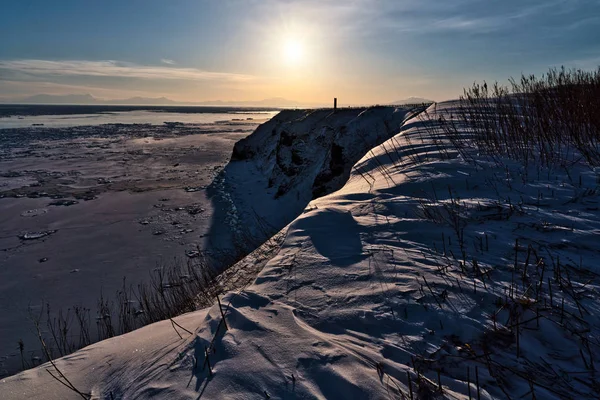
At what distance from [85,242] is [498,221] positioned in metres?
9.84

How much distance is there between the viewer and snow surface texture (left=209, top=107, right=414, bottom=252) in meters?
10.7

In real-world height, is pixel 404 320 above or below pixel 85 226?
above

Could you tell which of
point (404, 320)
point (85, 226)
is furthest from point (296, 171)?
point (404, 320)

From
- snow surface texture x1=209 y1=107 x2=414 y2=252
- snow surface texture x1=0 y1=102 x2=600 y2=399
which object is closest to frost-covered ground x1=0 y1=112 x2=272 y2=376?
snow surface texture x1=209 y1=107 x2=414 y2=252

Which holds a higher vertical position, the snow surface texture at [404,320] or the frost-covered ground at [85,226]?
the snow surface texture at [404,320]

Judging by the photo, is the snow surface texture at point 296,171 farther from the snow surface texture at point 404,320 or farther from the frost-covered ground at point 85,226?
the snow surface texture at point 404,320

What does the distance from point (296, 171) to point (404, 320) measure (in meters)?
12.5

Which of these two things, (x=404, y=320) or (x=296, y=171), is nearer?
(x=404, y=320)

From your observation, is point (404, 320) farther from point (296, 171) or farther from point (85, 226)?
point (296, 171)

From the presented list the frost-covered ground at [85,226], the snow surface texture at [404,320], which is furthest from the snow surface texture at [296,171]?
the snow surface texture at [404,320]

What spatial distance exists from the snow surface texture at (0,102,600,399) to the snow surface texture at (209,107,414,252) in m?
5.08

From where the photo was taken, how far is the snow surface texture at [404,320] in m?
1.66

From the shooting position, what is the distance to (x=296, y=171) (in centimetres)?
1441

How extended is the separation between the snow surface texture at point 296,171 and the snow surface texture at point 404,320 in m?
5.08
